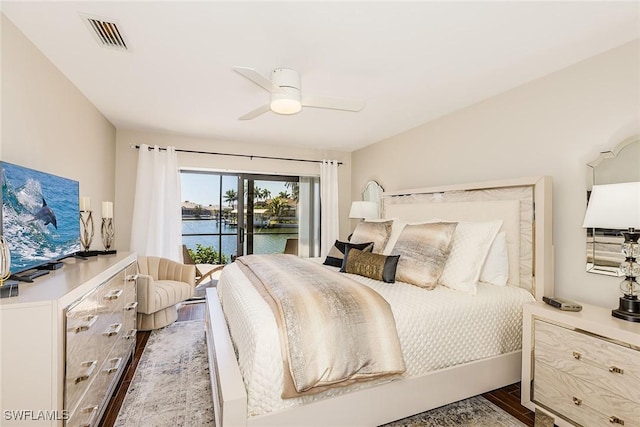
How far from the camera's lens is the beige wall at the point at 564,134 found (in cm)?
203

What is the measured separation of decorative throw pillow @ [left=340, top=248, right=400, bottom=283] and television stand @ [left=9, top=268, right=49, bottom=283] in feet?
7.00

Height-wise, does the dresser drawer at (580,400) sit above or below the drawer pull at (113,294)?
below

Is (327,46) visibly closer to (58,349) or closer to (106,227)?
(58,349)

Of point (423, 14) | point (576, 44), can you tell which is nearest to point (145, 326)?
point (423, 14)

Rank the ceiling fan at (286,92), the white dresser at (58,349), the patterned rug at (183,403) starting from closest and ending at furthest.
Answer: the white dresser at (58,349) < the patterned rug at (183,403) < the ceiling fan at (286,92)

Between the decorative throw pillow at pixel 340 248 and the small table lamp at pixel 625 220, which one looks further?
the decorative throw pillow at pixel 340 248

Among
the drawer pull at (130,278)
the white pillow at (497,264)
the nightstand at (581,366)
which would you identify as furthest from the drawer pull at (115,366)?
the white pillow at (497,264)

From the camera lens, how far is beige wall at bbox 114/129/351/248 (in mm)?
4074

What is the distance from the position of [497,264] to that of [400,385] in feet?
4.43

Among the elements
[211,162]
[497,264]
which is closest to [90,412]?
[497,264]

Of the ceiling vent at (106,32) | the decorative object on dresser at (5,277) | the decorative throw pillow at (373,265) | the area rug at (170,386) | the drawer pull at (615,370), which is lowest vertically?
the area rug at (170,386)

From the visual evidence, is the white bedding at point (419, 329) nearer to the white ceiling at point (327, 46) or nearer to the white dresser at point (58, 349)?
the white dresser at point (58, 349)

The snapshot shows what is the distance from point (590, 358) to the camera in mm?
1675

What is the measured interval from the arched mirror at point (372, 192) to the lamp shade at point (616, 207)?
9.04ft
